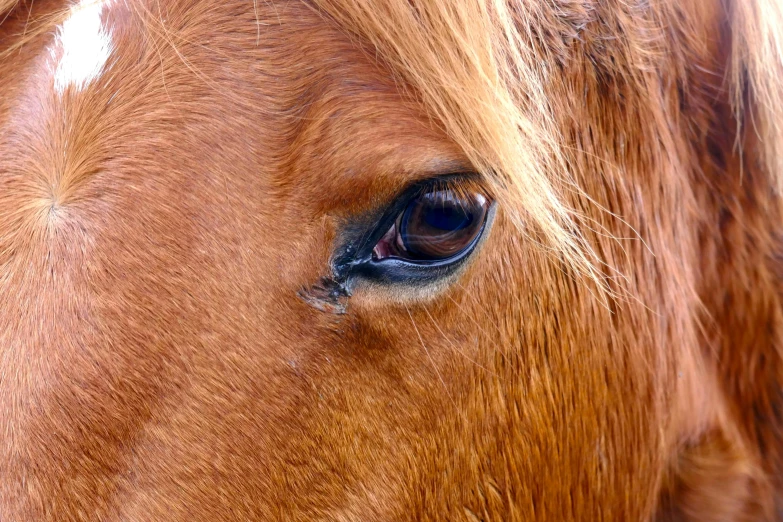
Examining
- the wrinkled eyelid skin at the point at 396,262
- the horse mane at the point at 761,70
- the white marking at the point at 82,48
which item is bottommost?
the wrinkled eyelid skin at the point at 396,262

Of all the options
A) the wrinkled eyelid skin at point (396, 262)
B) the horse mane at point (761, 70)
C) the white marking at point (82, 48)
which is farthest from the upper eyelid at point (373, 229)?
the horse mane at point (761, 70)

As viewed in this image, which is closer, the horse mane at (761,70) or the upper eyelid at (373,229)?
the upper eyelid at (373,229)

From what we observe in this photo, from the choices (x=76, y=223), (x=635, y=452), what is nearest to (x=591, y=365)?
(x=635, y=452)

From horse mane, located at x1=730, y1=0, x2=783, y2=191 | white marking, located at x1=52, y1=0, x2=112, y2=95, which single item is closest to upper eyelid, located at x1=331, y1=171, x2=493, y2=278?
white marking, located at x1=52, y1=0, x2=112, y2=95

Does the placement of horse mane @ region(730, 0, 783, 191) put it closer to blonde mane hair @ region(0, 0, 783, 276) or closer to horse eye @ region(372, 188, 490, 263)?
blonde mane hair @ region(0, 0, 783, 276)

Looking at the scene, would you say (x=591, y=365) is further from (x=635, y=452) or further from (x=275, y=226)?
(x=275, y=226)

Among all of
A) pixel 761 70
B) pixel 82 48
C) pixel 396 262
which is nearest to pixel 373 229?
pixel 396 262

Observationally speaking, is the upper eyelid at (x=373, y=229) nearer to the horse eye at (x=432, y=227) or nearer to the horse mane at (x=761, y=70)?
the horse eye at (x=432, y=227)

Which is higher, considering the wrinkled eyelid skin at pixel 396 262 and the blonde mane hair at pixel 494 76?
the blonde mane hair at pixel 494 76

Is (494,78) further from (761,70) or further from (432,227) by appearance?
(761,70)
